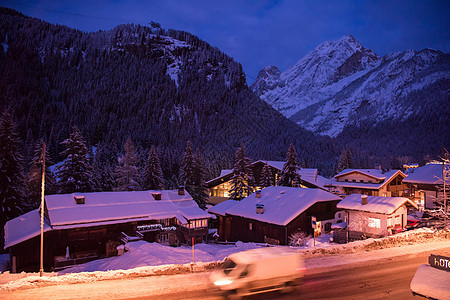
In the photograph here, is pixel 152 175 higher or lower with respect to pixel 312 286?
higher

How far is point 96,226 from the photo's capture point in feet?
108

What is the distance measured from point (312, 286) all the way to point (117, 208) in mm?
29318

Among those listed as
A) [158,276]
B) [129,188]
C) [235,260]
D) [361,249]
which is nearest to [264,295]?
[235,260]

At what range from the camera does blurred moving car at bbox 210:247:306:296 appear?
38.2 feet

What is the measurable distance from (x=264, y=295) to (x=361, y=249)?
10.7 metres

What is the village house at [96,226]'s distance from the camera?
30.2 meters

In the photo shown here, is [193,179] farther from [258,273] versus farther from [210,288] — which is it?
[258,273]

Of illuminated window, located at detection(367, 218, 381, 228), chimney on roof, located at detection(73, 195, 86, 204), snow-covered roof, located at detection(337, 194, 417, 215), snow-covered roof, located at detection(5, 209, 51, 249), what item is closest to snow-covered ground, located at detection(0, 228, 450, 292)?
snow-covered roof, located at detection(5, 209, 51, 249)

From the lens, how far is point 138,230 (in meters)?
35.5

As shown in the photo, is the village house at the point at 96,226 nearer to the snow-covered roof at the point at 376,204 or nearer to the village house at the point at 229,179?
the snow-covered roof at the point at 376,204

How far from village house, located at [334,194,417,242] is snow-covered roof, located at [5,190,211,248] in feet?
61.1

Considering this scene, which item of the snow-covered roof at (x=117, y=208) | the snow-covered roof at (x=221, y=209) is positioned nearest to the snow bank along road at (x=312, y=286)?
the snow-covered roof at (x=117, y=208)

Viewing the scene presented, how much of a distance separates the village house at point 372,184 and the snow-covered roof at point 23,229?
51.8m

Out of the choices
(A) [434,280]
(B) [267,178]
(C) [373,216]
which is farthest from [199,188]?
(A) [434,280]
